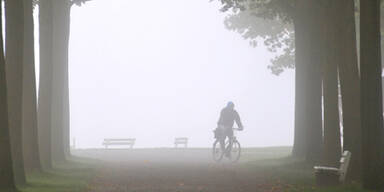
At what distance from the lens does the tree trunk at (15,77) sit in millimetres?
18062

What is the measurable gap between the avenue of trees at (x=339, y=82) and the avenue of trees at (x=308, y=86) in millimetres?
19

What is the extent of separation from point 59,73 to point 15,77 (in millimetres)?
14225

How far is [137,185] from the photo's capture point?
18.7 m

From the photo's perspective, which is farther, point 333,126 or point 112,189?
point 333,126

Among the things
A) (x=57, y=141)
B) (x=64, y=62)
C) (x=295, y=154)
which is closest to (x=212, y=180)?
(x=295, y=154)

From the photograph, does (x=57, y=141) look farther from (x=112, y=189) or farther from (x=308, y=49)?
Answer: (x=112, y=189)

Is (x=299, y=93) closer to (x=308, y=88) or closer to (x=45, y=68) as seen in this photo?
(x=308, y=88)

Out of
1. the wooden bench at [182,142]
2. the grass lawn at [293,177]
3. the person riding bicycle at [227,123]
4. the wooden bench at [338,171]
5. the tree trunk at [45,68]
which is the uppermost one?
the tree trunk at [45,68]

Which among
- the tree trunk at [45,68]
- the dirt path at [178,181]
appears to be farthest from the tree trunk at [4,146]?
the tree trunk at [45,68]

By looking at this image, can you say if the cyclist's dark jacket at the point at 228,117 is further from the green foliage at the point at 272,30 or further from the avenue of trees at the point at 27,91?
the green foliage at the point at 272,30

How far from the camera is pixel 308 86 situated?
2705 cm

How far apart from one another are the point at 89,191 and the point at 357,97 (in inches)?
264

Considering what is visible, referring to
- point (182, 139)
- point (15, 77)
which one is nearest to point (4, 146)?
point (15, 77)

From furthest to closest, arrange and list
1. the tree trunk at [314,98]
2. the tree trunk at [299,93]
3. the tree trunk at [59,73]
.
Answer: the tree trunk at [59,73] < the tree trunk at [299,93] < the tree trunk at [314,98]
